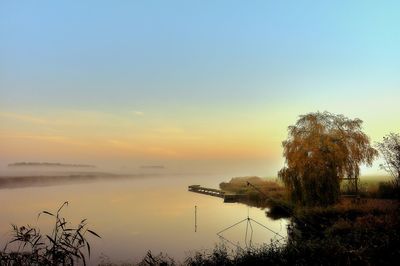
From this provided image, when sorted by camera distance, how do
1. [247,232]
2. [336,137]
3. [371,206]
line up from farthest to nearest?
[336,137]
[247,232]
[371,206]

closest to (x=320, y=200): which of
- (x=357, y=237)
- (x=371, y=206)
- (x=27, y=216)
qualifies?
(x=371, y=206)

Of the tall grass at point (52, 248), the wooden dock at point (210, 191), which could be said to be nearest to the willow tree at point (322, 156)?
the tall grass at point (52, 248)

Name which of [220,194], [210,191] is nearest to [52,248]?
[220,194]

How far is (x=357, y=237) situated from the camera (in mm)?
11898

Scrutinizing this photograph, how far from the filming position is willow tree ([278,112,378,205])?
26234mm

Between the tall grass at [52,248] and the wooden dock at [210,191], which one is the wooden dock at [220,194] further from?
the tall grass at [52,248]

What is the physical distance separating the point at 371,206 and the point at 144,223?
18391 mm

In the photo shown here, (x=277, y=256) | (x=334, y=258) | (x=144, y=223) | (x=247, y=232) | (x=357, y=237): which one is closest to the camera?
(x=334, y=258)

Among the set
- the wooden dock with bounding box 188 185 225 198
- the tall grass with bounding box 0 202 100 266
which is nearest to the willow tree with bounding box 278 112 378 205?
the tall grass with bounding box 0 202 100 266

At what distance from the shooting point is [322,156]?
88.3 feet

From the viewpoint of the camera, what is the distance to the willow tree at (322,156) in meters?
26.2

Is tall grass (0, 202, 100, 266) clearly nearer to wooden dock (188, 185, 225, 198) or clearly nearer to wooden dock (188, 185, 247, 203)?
wooden dock (188, 185, 247, 203)

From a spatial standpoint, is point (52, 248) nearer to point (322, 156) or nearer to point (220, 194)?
point (322, 156)

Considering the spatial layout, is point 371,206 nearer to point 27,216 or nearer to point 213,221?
point 213,221
